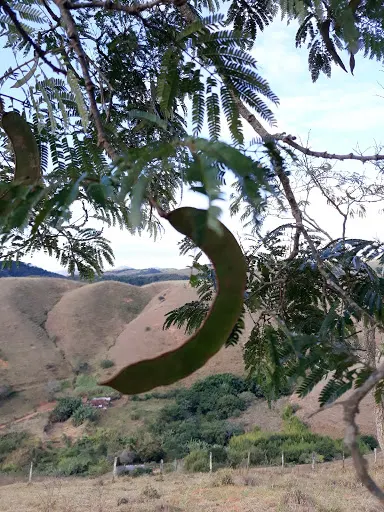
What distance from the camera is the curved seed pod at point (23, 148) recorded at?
96 centimetres

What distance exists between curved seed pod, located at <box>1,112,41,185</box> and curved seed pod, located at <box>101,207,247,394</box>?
0.41 metres

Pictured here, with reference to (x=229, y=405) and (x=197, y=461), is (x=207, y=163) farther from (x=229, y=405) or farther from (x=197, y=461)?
(x=229, y=405)

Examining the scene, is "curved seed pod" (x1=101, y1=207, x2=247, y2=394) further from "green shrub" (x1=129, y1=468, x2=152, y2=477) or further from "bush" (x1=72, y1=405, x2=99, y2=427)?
"bush" (x1=72, y1=405, x2=99, y2=427)

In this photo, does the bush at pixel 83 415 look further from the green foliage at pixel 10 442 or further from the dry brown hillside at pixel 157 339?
the dry brown hillside at pixel 157 339

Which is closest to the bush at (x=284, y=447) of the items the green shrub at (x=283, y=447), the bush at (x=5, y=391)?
the green shrub at (x=283, y=447)

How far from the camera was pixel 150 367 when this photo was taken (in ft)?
2.01

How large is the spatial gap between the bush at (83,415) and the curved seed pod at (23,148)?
1351 centimetres

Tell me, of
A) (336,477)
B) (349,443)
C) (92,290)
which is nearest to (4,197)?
(349,443)

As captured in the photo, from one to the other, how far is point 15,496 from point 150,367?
9.06 metres

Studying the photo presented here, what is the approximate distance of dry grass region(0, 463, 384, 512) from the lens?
675 centimetres

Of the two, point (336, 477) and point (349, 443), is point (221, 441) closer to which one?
point (336, 477)

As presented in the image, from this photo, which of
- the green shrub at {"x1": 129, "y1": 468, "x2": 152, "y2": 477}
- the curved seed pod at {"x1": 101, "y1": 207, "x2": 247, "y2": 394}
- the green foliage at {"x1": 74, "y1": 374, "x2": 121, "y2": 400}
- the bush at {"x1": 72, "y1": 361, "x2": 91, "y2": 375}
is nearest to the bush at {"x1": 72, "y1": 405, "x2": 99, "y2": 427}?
the green foliage at {"x1": 74, "y1": 374, "x2": 121, "y2": 400}

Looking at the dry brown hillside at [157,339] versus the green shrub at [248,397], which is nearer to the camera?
the green shrub at [248,397]

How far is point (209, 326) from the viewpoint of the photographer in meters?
0.61
